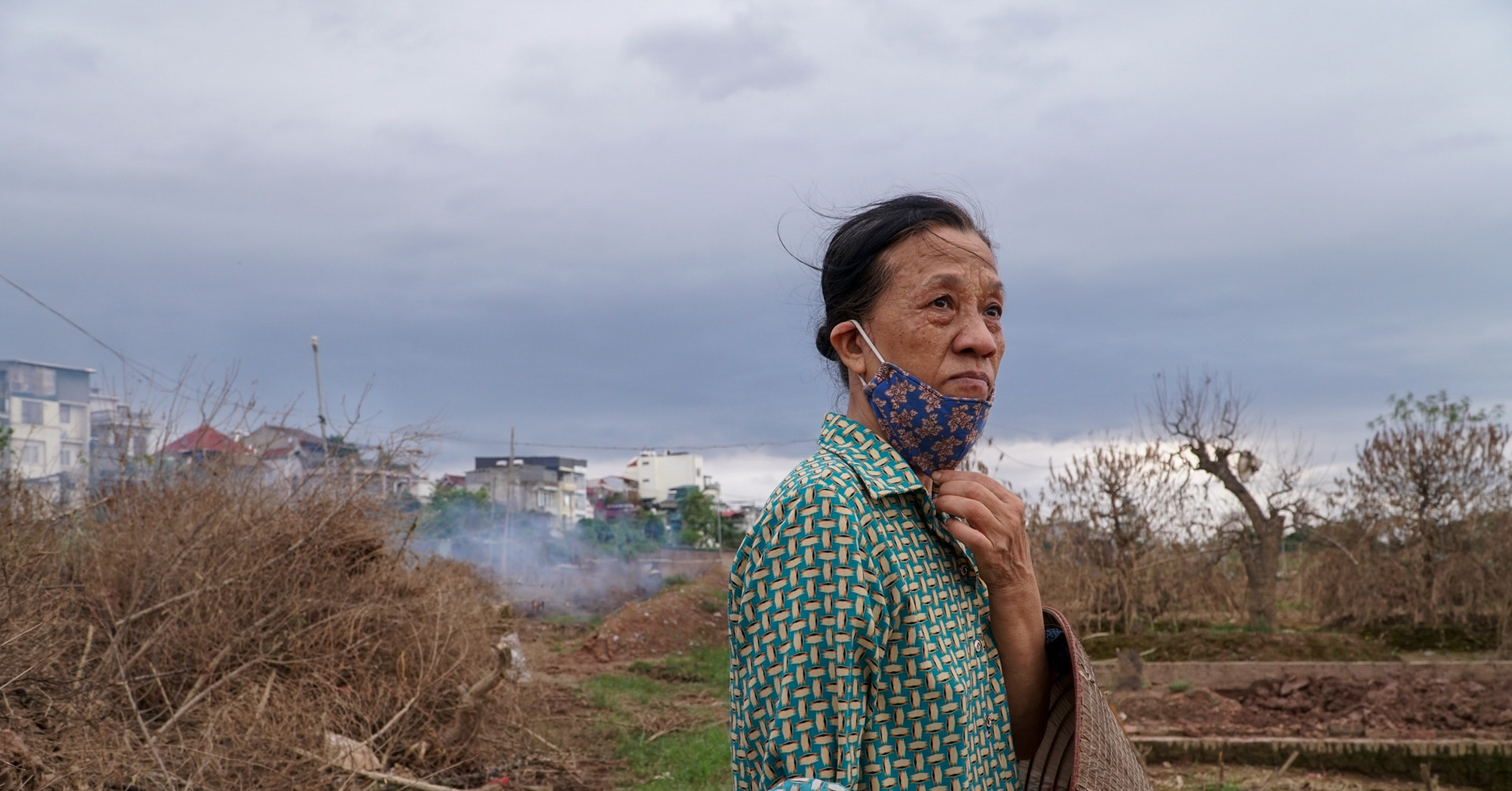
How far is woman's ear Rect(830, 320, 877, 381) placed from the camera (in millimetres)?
2057

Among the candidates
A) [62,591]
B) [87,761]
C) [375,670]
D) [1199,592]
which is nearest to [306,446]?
[375,670]

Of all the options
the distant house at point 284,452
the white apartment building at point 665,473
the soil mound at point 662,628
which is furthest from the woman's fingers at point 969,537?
the white apartment building at point 665,473

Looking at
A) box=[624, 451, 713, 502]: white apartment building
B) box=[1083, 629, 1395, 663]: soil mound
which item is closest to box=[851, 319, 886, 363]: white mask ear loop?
box=[1083, 629, 1395, 663]: soil mound

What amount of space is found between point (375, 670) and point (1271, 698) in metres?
8.71

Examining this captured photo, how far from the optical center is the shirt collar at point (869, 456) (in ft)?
5.84

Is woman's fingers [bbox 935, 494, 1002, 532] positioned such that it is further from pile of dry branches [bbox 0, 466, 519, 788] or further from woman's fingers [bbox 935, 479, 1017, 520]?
pile of dry branches [bbox 0, 466, 519, 788]

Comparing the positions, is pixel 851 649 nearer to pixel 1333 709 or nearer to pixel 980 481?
pixel 980 481

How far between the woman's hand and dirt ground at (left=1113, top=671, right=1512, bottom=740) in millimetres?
8657

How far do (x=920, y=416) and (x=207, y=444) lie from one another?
10036 mm

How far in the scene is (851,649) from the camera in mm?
1544

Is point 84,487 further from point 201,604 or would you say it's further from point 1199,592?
point 1199,592

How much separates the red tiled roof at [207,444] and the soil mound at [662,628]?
8880 mm

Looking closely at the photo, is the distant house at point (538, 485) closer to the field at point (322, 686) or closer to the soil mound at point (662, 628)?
the soil mound at point (662, 628)

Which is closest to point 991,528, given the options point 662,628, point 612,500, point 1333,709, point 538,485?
point 1333,709
